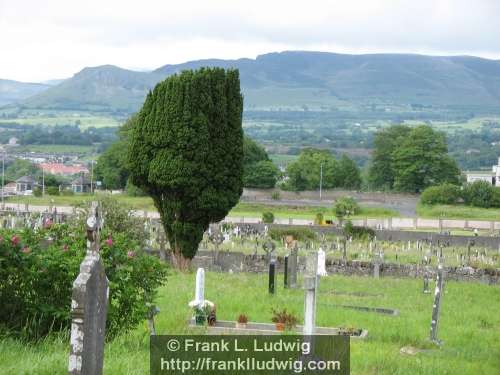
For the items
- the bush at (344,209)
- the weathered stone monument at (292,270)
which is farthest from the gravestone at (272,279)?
the bush at (344,209)

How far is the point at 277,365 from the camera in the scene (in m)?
12.6

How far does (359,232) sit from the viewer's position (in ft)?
148

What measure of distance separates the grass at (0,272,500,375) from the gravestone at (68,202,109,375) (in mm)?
484

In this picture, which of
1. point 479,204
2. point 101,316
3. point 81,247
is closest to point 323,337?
point 81,247

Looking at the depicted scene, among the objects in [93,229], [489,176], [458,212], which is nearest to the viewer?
[93,229]

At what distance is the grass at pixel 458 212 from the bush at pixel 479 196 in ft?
3.32

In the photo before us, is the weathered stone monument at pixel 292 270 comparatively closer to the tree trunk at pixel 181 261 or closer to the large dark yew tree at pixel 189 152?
the large dark yew tree at pixel 189 152

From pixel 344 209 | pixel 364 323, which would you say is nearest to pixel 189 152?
pixel 364 323

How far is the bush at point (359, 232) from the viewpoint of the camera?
44594 millimetres

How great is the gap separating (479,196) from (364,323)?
181 ft

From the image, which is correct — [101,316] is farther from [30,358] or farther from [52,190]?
[52,190]

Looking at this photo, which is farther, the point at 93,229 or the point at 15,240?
the point at 15,240

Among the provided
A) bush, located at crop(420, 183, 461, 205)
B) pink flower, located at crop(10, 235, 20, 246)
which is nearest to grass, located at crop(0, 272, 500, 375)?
pink flower, located at crop(10, 235, 20, 246)

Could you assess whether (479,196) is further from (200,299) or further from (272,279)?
(200,299)
